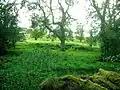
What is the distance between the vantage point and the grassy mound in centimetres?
1135

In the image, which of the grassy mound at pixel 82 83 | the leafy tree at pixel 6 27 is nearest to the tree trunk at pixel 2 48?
the leafy tree at pixel 6 27

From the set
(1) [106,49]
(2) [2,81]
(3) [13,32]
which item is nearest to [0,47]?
(3) [13,32]

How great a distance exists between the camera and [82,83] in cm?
1149

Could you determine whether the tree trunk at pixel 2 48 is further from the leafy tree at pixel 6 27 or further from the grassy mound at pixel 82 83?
the grassy mound at pixel 82 83

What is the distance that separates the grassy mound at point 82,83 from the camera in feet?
37.2

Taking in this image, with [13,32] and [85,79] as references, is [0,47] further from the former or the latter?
[85,79]

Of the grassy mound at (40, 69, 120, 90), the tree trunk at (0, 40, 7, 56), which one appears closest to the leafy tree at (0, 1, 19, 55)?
the tree trunk at (0, 40, 7, 56)

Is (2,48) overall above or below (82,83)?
above

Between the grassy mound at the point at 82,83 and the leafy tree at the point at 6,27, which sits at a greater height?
the leafy tree at the point at 6,27

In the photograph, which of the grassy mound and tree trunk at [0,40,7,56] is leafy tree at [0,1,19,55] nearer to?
tree trunk at [0,40,7,56]

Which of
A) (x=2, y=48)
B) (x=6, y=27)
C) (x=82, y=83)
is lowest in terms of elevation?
(x=82, y=83)

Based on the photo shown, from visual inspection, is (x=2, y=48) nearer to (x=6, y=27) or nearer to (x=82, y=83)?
(x=6, y=27)

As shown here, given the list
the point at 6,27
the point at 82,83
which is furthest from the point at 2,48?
the point at 82,83

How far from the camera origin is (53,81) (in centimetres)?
1188
